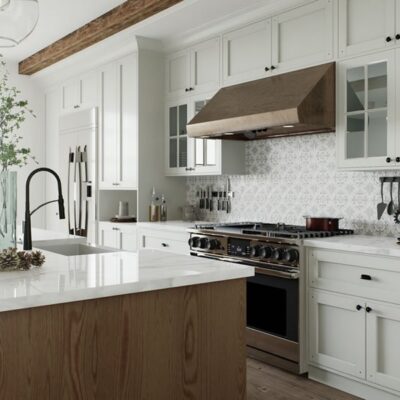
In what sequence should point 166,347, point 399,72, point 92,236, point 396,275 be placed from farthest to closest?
point 92,236
point 399,72
point 396,275
point 166,347

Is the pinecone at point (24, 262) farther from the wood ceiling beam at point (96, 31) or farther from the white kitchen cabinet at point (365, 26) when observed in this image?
the wood ceiling beam at point (96, 31)

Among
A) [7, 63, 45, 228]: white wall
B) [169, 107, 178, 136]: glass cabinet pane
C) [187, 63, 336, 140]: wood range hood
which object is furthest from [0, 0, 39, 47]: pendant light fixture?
[7, 63, 45, 228]: white wall

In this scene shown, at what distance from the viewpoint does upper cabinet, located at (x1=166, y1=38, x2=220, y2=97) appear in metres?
4.81

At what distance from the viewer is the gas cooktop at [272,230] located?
3602 millimetres

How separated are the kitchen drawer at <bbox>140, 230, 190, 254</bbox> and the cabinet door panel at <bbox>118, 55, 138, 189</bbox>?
0.59 m

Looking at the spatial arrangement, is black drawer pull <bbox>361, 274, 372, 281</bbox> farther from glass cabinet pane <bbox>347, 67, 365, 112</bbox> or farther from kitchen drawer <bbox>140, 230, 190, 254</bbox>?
kitchen drawer <bbox>140, 230, 190, 254</bbox>

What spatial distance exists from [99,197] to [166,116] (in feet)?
4.02

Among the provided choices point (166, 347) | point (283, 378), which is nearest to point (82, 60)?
point (283, 378)

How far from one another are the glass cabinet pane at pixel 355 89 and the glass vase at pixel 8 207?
7.35 feet

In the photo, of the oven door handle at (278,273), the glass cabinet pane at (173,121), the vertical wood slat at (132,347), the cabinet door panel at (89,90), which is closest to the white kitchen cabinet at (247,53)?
the glass cabinet pane at (173,121)

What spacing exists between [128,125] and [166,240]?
1366 mm

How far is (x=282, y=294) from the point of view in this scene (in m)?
3.71

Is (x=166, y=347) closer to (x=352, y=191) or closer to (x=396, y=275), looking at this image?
(x=396, y=275)

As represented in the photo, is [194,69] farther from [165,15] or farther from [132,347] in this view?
[132,347]
